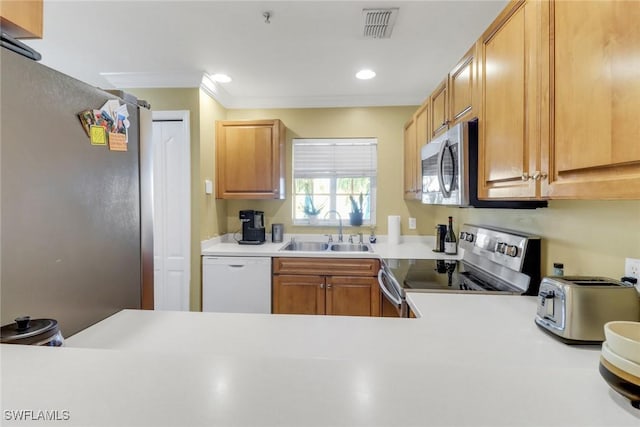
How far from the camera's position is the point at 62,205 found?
2.99 ft

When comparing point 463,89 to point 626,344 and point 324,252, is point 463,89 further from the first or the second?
point 324,252

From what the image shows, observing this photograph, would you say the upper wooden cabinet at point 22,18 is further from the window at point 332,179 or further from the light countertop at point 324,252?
the window at point 332,179

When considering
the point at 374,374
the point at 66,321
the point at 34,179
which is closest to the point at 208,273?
the point at 66,321

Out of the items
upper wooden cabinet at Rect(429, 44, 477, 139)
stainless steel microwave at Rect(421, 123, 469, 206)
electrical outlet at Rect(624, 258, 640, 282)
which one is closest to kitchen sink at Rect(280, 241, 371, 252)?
stainless steel microwave at Rect(421, 123, 469, 206)

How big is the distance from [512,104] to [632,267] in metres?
0.69

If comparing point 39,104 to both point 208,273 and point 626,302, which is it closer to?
point 626,302

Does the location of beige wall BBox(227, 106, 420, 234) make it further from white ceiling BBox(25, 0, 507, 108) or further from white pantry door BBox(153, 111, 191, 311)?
white pantry door BBox(153, 111, 191, 311)

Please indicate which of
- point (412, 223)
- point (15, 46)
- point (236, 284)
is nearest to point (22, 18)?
point (15, 46)

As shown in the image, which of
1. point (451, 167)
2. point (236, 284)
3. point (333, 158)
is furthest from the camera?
point (333, 158)

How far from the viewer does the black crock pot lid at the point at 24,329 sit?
72 centimetres

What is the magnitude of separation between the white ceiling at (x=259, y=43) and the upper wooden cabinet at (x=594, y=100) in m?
1.00

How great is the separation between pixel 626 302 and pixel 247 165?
2.82 metres

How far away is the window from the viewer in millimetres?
3414

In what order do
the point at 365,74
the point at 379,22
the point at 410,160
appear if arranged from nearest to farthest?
the point at 379,22 → the point at 365,74 → the point at 410,160
